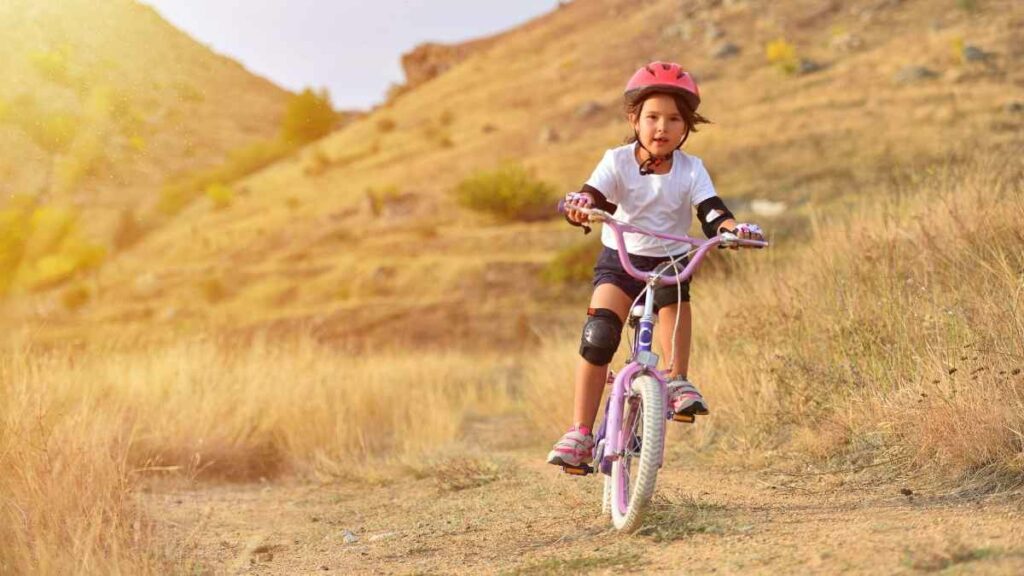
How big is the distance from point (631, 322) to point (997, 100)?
106 ft

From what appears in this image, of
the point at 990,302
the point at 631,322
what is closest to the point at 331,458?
the point at 631,322

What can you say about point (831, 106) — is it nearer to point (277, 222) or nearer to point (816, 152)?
point (816, 152)

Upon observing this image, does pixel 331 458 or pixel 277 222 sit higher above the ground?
pixel 277 222

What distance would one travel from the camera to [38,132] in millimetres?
7828

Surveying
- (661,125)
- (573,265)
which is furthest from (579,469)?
(573,265)

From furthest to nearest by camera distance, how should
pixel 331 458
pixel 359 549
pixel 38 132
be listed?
1. pixel 331 458
2. pixel 38 132
3. pixel 359 549

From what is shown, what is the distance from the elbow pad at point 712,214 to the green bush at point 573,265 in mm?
22959

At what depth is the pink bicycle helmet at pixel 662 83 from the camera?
483 cm

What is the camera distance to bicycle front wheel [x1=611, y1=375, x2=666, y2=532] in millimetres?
4395

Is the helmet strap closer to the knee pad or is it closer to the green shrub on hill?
the knee pad

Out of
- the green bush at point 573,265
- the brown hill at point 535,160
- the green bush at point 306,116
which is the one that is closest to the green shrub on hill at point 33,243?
the brown hill at point 535,160

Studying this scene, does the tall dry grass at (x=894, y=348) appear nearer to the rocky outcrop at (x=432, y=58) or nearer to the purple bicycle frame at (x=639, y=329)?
the purple bicycle frame at (x=639, y=329)

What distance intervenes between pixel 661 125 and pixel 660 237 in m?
0.54

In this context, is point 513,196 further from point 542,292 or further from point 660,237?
point 660,237
